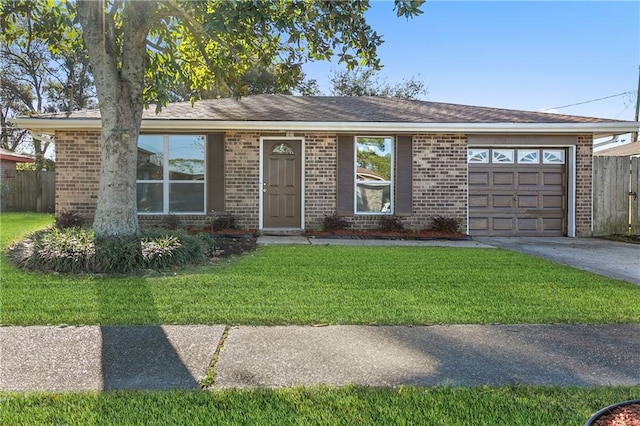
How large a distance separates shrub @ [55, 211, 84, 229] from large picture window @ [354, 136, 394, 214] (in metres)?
6.53

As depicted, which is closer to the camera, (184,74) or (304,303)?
(304,303)

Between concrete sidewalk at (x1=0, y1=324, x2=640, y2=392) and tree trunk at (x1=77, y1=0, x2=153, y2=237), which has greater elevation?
tree trunk at (x1=77, y1=0, x2=153, y2=237)

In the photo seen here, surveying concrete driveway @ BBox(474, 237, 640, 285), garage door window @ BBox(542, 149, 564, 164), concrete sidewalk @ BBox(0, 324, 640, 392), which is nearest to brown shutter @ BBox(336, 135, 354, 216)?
concrete driveway @ BBox(474, 237, 640, 285)

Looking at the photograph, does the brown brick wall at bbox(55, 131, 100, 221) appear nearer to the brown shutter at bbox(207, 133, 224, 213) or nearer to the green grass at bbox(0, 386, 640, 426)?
the brown shutter at bbox(207, 133, 224, 213)

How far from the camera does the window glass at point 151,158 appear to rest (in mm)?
10773

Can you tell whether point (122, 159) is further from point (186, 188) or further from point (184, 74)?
point (186, 188)

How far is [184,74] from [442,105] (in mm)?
7621

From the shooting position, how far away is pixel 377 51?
6.86 meters

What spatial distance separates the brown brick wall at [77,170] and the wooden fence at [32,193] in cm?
1039

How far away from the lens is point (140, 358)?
127 inches

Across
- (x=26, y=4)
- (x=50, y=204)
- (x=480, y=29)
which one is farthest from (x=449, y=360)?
(x=50, y=204)

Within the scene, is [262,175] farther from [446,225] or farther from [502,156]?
[502,156]

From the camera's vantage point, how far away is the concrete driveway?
686 centimetres

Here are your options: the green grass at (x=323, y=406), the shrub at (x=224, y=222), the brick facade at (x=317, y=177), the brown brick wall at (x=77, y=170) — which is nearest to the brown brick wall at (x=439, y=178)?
the brick facade at (x=317, y=177)
